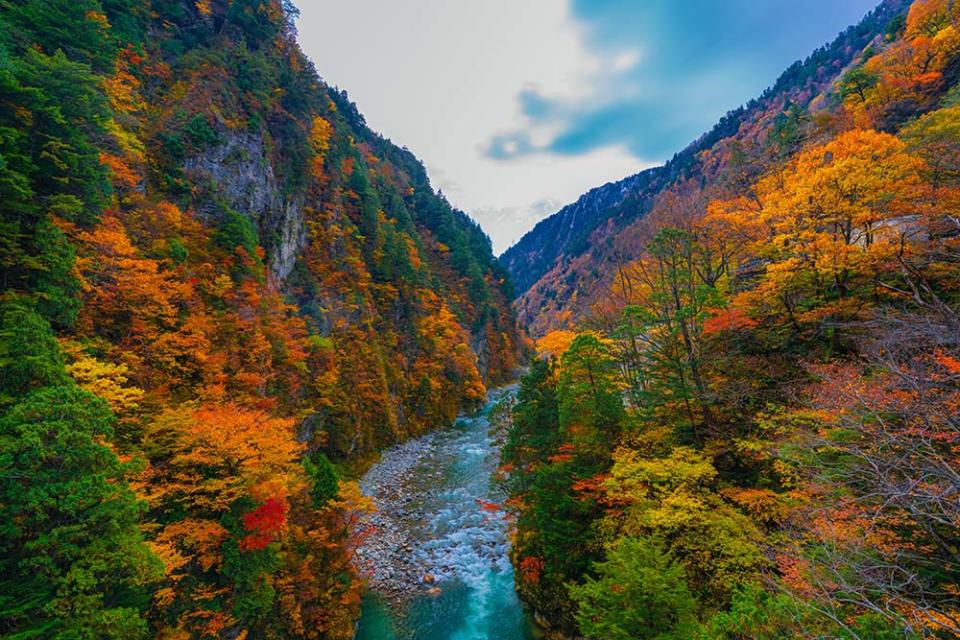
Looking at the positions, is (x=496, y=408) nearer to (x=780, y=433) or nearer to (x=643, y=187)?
(x=780, y=433)

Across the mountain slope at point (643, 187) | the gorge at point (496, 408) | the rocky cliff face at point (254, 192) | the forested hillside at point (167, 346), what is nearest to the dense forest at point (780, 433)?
the gorge at point (496, 408)

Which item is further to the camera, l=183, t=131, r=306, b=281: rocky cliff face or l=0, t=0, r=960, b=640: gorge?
l=183, t=131, r=306, b=281: rocky cliff face

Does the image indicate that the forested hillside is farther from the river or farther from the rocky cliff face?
the river

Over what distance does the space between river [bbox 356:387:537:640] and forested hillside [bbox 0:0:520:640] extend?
2.30 m

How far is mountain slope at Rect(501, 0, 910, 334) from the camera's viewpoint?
71.5 meters

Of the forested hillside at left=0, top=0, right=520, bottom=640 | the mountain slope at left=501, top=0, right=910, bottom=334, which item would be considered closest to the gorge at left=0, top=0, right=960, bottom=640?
the forested hillside at left=0, top=0, right=520, bottom=640

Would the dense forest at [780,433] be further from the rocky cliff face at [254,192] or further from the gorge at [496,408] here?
the rocky cliff face at [254,192]

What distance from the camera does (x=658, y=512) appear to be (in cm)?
927

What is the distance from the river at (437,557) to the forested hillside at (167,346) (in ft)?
7.54

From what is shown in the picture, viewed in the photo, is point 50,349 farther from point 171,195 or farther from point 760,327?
point 760,327

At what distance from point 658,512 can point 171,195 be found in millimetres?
24729

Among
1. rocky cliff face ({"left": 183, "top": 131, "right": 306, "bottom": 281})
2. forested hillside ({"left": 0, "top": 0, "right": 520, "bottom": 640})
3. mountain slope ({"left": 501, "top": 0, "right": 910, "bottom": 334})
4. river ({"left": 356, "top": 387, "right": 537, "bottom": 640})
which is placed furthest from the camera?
mountain slope ({"left": 501, "top": 0, "right": 910, "bottom": 334})

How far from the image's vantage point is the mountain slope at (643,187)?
71.5 metres

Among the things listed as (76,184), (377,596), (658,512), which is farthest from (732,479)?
(76,184)
